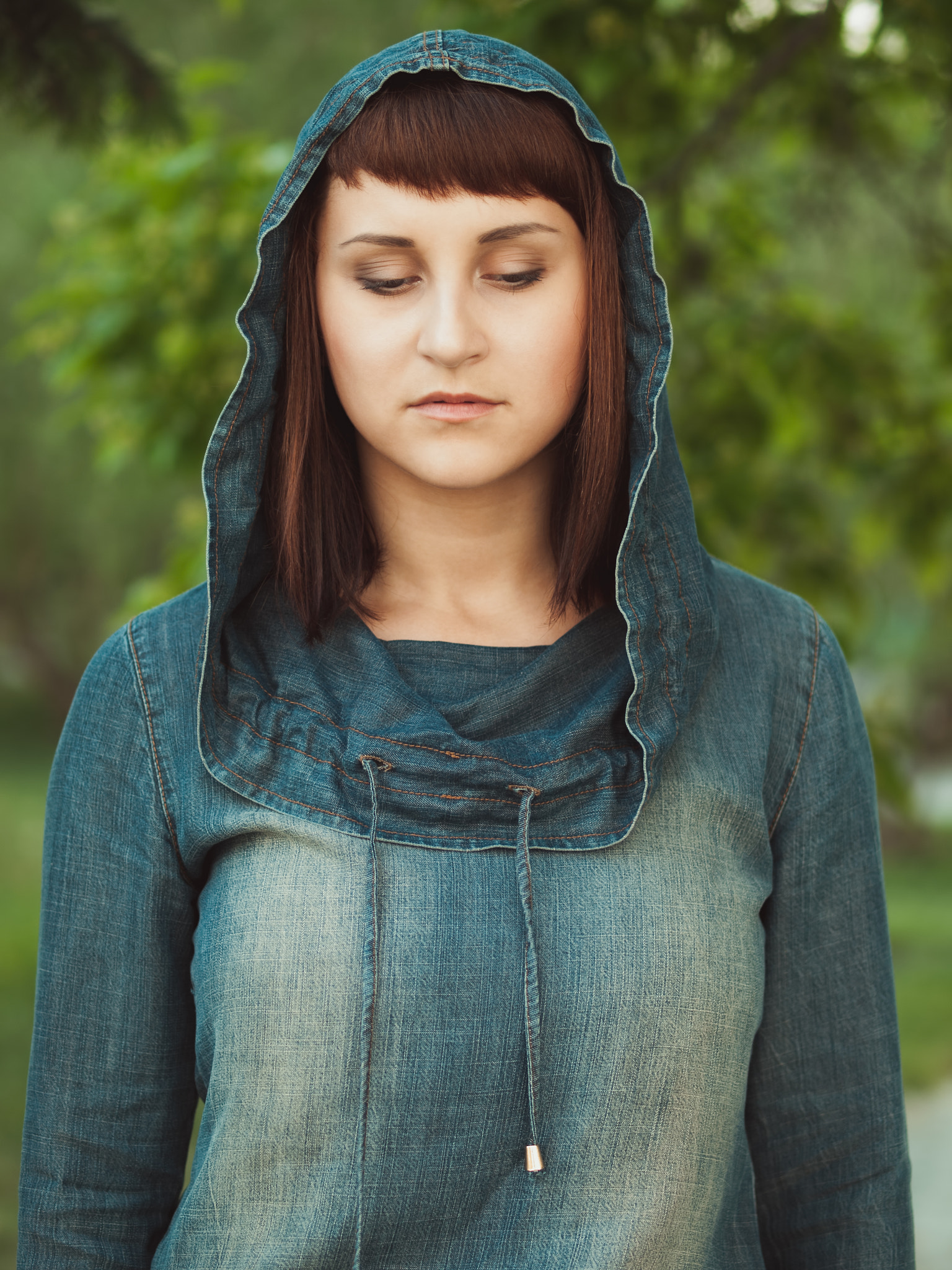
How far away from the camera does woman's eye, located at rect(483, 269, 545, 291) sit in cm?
115

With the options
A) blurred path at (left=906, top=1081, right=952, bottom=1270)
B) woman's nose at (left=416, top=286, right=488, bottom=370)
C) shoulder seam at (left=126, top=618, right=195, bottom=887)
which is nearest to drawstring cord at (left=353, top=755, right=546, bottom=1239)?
shoulder seam at (left=126, top=618, right=195, bottom=887)

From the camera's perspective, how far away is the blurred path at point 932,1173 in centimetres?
373

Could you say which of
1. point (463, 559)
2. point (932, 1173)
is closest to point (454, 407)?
point (463, 559)

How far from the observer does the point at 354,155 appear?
3.76 feet

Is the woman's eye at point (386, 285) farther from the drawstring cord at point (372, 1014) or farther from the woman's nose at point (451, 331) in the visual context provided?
the drawstring cord at point (372, 1014)

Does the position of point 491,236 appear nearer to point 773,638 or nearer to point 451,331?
point 451,331

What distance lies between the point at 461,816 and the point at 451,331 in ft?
1.49

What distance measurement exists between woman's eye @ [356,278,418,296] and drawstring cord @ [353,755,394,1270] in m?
0.51

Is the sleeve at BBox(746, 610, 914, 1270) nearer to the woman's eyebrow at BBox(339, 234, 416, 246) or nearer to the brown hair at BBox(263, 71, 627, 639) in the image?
the brown hair at BBox(263, 71, 627, 639)

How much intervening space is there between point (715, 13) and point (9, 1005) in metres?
5.48

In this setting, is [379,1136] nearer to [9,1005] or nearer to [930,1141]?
[930,1141]

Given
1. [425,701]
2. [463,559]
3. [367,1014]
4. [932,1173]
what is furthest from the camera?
[932,1173]

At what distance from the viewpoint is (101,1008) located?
1.19 metres

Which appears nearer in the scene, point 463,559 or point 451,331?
point 451,331
